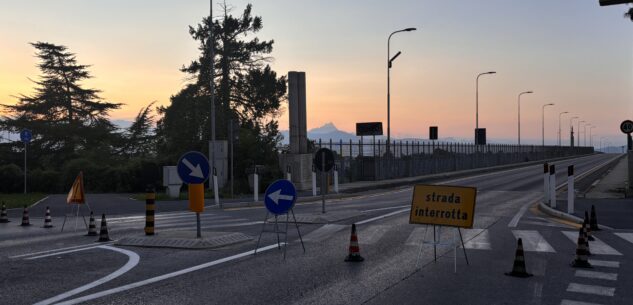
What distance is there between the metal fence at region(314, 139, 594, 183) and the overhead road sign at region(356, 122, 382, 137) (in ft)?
2.06

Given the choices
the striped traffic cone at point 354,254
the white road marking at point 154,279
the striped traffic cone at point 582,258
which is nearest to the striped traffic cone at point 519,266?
the striped traffic cone at point 582,258

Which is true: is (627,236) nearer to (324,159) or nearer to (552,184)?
(552,184)

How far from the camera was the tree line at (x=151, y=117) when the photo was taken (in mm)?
34031

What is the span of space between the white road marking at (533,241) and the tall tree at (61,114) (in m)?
37.8

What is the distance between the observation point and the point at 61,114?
49.5m

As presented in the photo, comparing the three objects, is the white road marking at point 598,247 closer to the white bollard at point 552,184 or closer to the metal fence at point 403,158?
the white bollard at point 552,184

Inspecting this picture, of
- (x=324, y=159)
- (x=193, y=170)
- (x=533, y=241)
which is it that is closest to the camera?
(x=193, y=170)

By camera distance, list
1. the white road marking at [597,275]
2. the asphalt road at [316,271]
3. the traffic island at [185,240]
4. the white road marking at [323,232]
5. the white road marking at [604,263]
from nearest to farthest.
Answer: the asphalt road at [316,271] < the white road marking at [597,275] < the white road marking at [604,263] < the traffic island at [185,240] < the white road marking at [323,232]

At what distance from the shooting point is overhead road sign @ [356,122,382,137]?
3653 cm

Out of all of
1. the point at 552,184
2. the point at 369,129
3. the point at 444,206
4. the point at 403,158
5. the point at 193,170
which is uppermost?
the point at 369,129

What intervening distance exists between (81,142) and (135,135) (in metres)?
4.97

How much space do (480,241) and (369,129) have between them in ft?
84.1

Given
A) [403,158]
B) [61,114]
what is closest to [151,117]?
[61,114]

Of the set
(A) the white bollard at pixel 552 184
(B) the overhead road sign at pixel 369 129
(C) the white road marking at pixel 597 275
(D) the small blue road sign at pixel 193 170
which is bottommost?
(C) the white road marking at pixel 597 275
